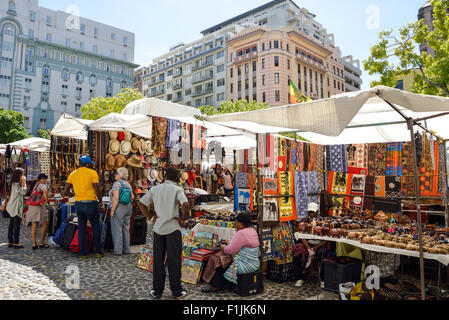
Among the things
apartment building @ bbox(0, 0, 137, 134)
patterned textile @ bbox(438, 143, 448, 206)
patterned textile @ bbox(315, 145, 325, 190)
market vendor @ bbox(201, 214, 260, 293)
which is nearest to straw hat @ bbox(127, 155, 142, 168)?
market vendor @ bbox(201, 214, 260, 293)

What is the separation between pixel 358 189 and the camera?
6309mm

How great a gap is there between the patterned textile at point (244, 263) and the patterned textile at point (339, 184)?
2.62m

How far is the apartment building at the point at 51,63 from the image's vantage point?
49188mm

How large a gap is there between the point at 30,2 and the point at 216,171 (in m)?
61.2

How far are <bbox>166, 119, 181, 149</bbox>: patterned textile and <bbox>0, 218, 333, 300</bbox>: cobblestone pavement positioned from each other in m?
2.48

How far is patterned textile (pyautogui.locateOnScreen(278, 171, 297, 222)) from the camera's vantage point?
529 centimetres

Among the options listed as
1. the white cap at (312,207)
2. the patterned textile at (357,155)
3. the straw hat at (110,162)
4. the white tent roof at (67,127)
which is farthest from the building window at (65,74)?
the white cap at (312,207)

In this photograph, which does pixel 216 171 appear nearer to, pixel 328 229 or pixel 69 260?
pixel 69 260

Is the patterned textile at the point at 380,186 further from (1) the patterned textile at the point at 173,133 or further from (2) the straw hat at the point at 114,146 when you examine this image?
(2) the straw hat at the point at 114,146

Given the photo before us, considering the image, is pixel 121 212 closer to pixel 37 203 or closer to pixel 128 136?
pixel 37 203

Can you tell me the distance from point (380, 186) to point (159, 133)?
15.7 ft

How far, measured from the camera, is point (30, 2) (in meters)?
53.5

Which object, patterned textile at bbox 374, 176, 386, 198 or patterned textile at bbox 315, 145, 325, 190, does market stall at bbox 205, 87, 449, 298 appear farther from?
patterned textile at bbox 374, 176, 386, 198
